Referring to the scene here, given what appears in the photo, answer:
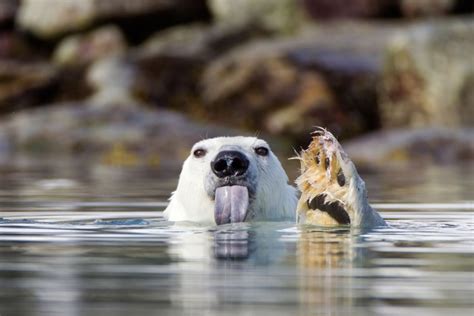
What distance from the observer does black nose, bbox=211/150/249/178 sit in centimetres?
859

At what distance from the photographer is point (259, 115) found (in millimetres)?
30672

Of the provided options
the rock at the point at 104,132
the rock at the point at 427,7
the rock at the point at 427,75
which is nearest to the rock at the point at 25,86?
the rock at the point at 104,132

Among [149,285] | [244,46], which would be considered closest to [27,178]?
[149,285]

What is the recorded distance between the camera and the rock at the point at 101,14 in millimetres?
39094

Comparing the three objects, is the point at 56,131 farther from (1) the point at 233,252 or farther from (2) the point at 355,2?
(1) the point at 233,252

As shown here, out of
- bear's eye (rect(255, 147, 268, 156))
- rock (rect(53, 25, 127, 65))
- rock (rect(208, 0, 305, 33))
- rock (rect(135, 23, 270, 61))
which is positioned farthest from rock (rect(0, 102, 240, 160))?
bear's eye (rect(255, 147, 268, 156))

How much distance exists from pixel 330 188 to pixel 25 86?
26735 mm

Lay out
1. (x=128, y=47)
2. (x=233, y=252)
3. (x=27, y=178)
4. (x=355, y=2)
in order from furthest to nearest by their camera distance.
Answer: (x=128, y=47), (x=355, y=2), (x=27, y=178), (x=233, y=252)

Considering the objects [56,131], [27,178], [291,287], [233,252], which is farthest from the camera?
[56,131]

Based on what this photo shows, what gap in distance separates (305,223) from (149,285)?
2.65 meters

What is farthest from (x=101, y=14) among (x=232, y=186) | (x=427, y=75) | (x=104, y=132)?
(x=232, y=186)

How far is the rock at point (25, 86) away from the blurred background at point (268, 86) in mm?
34

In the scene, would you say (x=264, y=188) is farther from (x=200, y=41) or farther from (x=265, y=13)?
(x=265, y=13)

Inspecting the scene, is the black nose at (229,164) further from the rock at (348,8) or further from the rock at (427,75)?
the rock at (348,8)
